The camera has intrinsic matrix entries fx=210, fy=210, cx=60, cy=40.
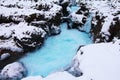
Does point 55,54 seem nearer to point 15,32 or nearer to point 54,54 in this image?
point 54,54

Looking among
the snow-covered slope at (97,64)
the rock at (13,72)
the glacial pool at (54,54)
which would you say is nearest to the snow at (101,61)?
the snow-covered slope at (97,64)

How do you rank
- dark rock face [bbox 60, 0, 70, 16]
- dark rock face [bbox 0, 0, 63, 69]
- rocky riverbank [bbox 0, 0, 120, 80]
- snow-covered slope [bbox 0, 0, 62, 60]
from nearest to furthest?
rocky riverbank [bbox 0, 0, 120, 80], dark rock face [bbox 0, 0, 63, 69], snow-covered slope [bbox 0, 0, 62, 60], dark rock face [bbox 60, 0, 70, 16]

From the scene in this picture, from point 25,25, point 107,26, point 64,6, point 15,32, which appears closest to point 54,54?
point 15,32

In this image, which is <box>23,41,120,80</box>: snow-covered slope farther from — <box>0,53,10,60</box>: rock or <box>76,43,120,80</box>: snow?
<box>0,53,10,60</box>: rock

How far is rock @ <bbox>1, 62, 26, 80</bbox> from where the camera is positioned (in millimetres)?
9078

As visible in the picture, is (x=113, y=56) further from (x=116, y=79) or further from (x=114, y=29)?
(x=114, y=29)

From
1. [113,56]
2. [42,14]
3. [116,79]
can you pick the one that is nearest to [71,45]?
[42,14]

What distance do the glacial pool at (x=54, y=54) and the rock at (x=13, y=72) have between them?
1.52ft

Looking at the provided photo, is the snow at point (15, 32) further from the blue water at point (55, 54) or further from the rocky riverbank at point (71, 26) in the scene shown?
the blue water at point (55, 54)

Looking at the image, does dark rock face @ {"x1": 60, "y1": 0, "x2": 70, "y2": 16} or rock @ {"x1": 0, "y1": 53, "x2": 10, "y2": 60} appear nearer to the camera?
rock @ {"x1": 0, "y1": 53, "x2": 10, "y2": 60}

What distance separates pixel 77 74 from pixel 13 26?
7.31 meters

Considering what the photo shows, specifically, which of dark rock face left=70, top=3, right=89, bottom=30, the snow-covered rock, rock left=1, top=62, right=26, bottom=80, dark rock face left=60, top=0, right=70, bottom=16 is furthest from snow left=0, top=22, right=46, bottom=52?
dark rock face left=60, top=0, right=70, bottom=16

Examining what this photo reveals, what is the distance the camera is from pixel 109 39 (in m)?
10.8

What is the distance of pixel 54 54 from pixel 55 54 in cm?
6
